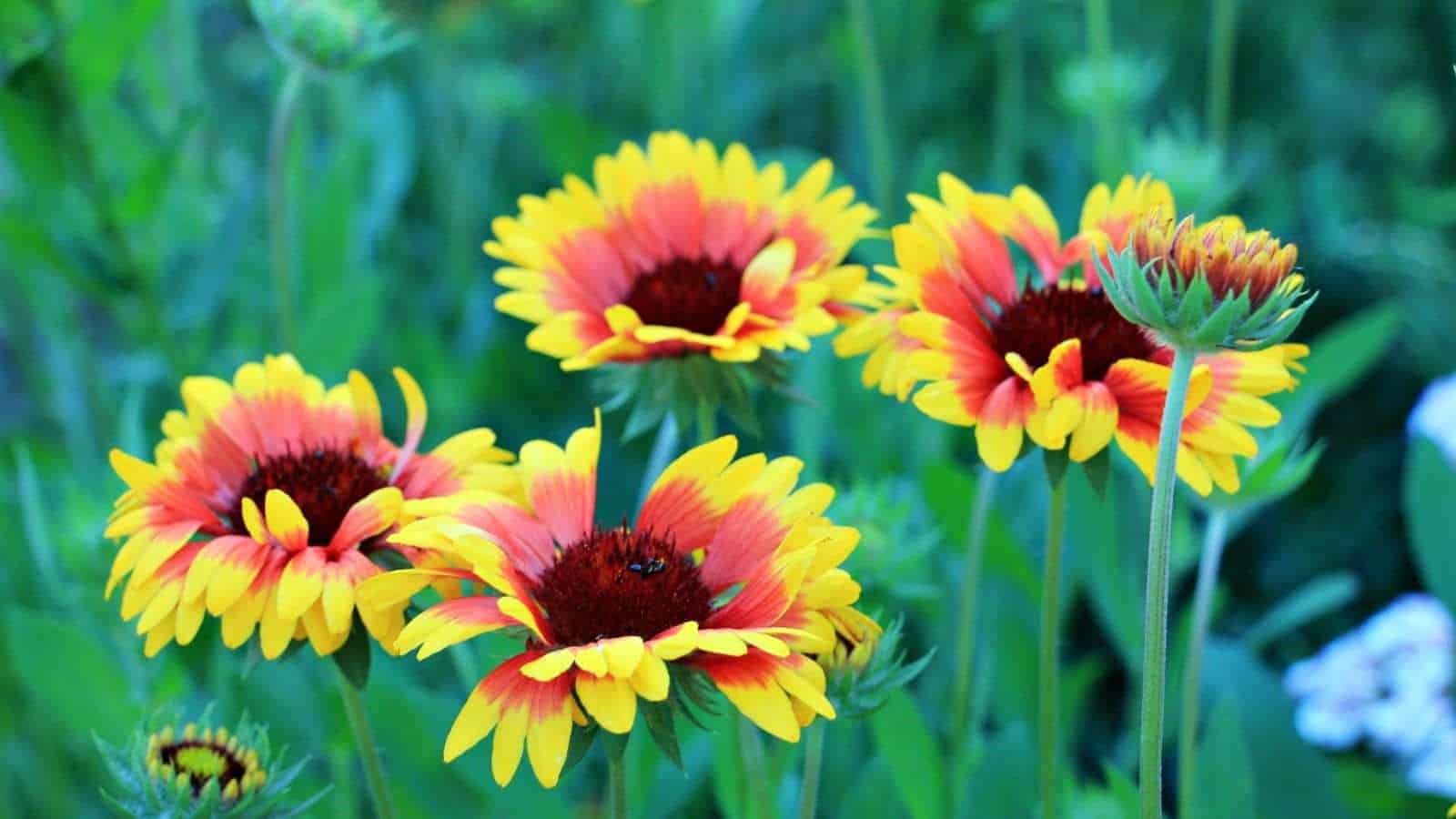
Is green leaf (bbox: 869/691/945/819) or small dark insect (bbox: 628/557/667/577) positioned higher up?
small dark insect (bbox: 628/557/667/577)

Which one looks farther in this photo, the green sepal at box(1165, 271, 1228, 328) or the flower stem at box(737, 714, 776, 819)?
the flower stem at box(737, 714, 776, 819)

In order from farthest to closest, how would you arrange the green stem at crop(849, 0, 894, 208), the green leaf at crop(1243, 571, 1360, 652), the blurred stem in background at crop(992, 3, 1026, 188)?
the blurred stem in background at crop(992, 3, 1026, 188)
the green stem at crop(849, 0, 894, 208)
the green leaf at crop(1243, 571, 1360, 652)

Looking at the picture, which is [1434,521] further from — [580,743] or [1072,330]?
[580,743]

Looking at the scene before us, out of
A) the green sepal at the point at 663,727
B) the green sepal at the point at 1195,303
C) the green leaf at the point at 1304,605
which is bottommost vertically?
the green sepal at the point at 663,727

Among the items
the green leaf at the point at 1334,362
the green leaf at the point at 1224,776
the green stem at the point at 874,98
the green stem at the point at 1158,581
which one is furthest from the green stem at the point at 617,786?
the green stem at the point at 874,98

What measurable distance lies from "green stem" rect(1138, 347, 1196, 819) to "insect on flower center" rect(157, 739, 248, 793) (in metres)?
0.42

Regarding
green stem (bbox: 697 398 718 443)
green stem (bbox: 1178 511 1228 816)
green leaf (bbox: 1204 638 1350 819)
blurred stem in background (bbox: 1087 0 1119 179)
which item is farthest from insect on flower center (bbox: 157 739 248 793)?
blurred stem in background (bbox: 1087 0 1119 179)

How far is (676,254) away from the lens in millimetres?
1022

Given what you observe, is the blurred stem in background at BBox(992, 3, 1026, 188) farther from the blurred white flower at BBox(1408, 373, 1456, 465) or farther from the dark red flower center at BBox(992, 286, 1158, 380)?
the dark red flower center at BBox(992, 286, 1158, 380)

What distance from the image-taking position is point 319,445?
0.84m

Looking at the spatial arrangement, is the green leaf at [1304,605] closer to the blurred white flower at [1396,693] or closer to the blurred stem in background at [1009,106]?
the blurred white flower at [1396,693]

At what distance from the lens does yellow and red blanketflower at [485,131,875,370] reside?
887 millimetres

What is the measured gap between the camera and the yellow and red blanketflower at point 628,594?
62 cm

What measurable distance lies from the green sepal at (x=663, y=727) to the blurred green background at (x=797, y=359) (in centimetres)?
29
